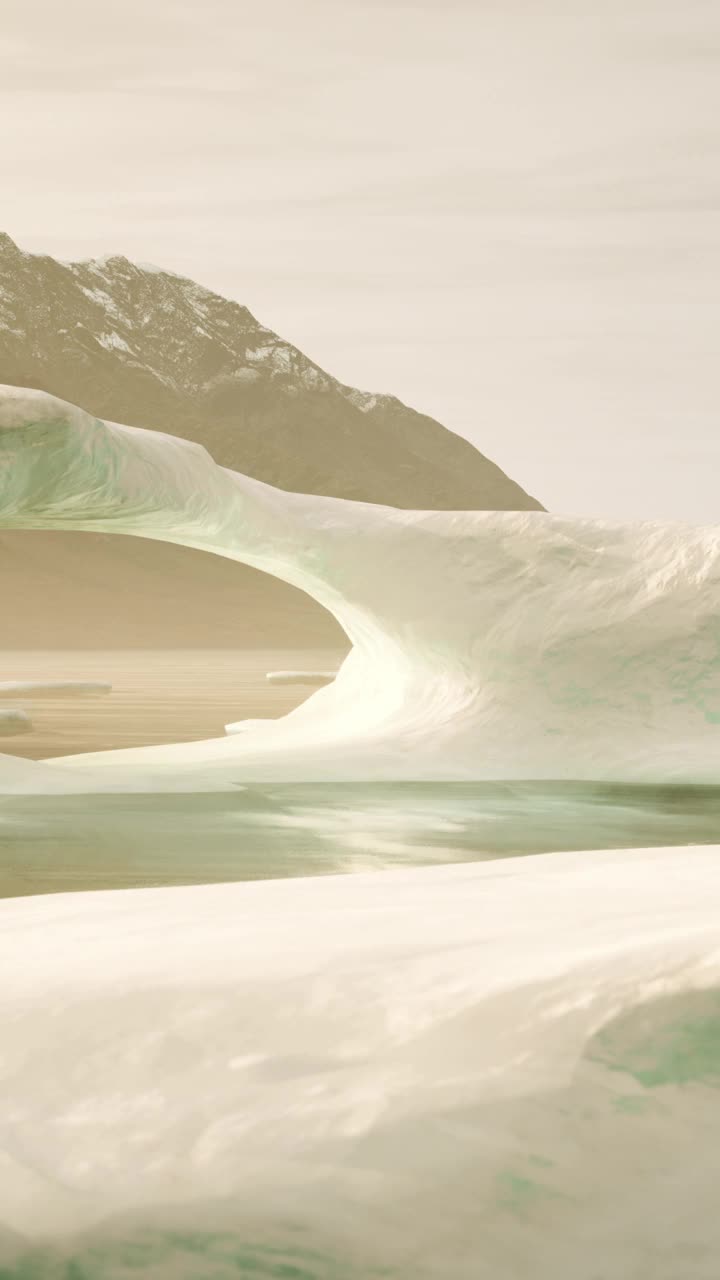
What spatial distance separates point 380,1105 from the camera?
9.66 ft

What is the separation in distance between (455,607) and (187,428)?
5838 inches

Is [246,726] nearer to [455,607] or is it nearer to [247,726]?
[247,726]

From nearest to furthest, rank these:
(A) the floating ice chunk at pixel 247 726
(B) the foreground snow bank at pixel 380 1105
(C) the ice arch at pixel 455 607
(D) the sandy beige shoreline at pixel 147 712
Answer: (B) the foreground snow bank at pixel 380 1105 → (C) the ice arch at pixel 455 607 → (A) the floating ice chunk at pixel 247 726 → (D) the sandy beige shoreline at pixel 147 712

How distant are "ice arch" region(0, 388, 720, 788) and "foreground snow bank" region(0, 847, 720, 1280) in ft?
37.1

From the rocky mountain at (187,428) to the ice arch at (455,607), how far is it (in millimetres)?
116571

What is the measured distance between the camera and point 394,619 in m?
17.1

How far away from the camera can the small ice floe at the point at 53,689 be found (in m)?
38.9

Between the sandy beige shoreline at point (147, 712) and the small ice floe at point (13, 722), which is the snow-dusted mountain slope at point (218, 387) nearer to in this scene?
the sandy beige shoreline at point (147, 712)

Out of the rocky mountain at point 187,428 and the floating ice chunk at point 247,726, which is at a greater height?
the rocky mountain at point 187,428

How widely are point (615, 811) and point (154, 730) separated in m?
13.2

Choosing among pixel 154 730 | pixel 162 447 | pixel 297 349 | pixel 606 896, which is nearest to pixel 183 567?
pixel 297 349

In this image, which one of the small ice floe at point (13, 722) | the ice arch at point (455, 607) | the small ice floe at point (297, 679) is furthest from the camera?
the small ice floe at point (297, 679)

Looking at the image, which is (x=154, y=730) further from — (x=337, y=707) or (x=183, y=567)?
(x=183, y=567)

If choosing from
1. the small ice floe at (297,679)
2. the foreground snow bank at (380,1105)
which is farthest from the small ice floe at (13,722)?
the small ice floe at (297,679)
